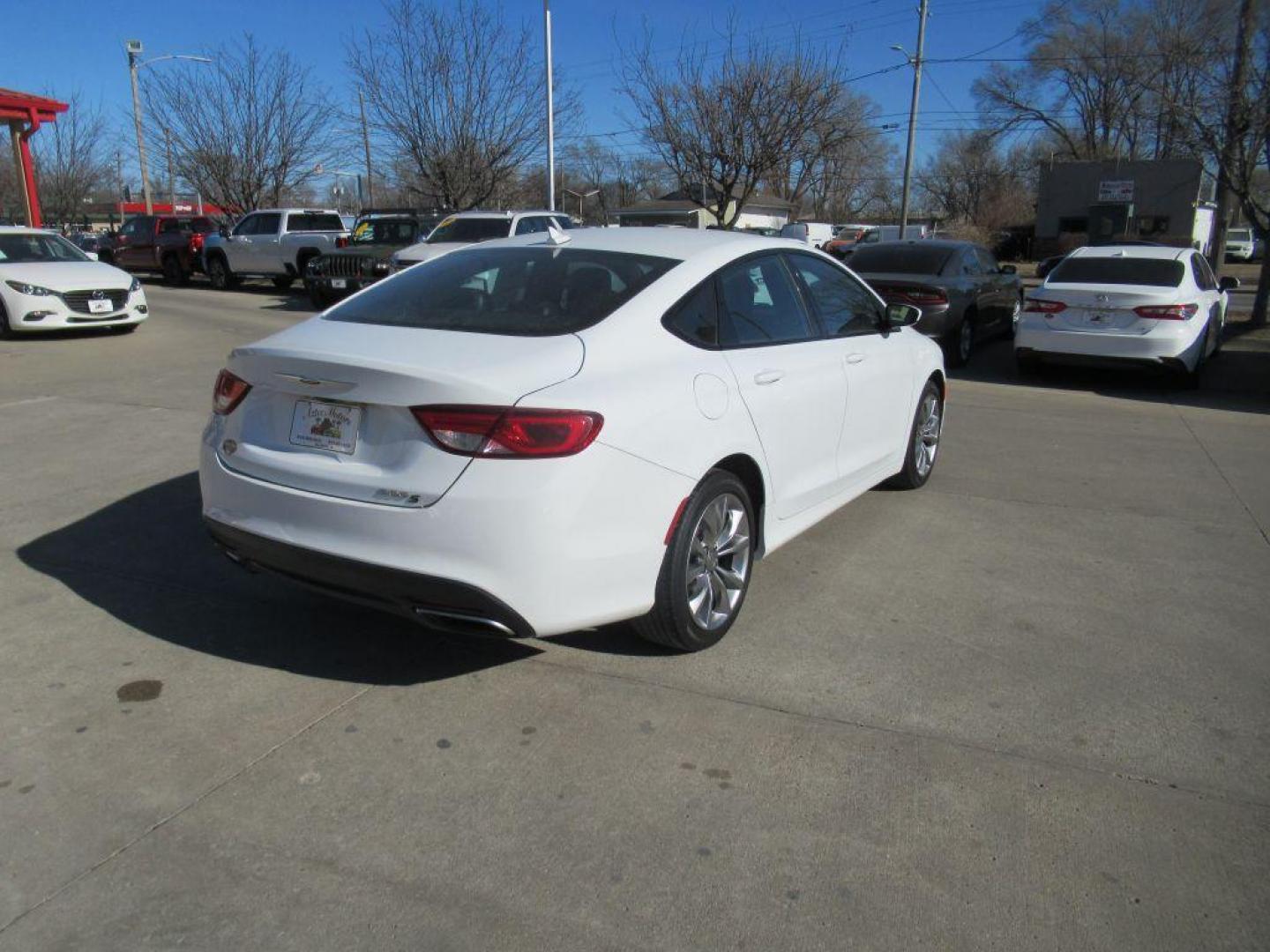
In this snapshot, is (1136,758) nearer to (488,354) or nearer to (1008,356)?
(488,354)

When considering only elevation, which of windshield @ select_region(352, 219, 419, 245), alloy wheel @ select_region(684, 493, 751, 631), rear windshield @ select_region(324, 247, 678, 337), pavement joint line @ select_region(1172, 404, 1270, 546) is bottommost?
pavement joint line @ select_region(1172, 404, 1270, 546)

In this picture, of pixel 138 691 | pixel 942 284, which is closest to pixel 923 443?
pixel 138 691

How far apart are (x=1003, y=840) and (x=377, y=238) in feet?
59.4

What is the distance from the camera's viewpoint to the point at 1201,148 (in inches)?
610

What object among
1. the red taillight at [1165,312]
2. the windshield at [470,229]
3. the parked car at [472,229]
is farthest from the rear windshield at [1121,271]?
the windshield at [470,229]

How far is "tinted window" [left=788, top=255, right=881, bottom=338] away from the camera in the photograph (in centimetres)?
485

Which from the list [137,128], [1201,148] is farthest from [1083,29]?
[137,128]

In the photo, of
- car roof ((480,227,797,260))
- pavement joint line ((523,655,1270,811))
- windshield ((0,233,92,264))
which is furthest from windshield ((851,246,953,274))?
windshield ((0,233,92,264))

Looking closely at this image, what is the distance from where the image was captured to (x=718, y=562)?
3930 millimetres

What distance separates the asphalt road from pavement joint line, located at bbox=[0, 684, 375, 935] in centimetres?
1

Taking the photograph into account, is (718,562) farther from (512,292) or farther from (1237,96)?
(1237,96)

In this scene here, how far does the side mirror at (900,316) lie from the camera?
5.48 m

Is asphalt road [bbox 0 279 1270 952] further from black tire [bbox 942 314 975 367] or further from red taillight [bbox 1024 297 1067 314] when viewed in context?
black tire [bbox 942 314 975 367]

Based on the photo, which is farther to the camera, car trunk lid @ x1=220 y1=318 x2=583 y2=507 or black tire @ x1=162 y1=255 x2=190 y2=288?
black tire @ x1=162 y1=255 x2=190 y2=288
